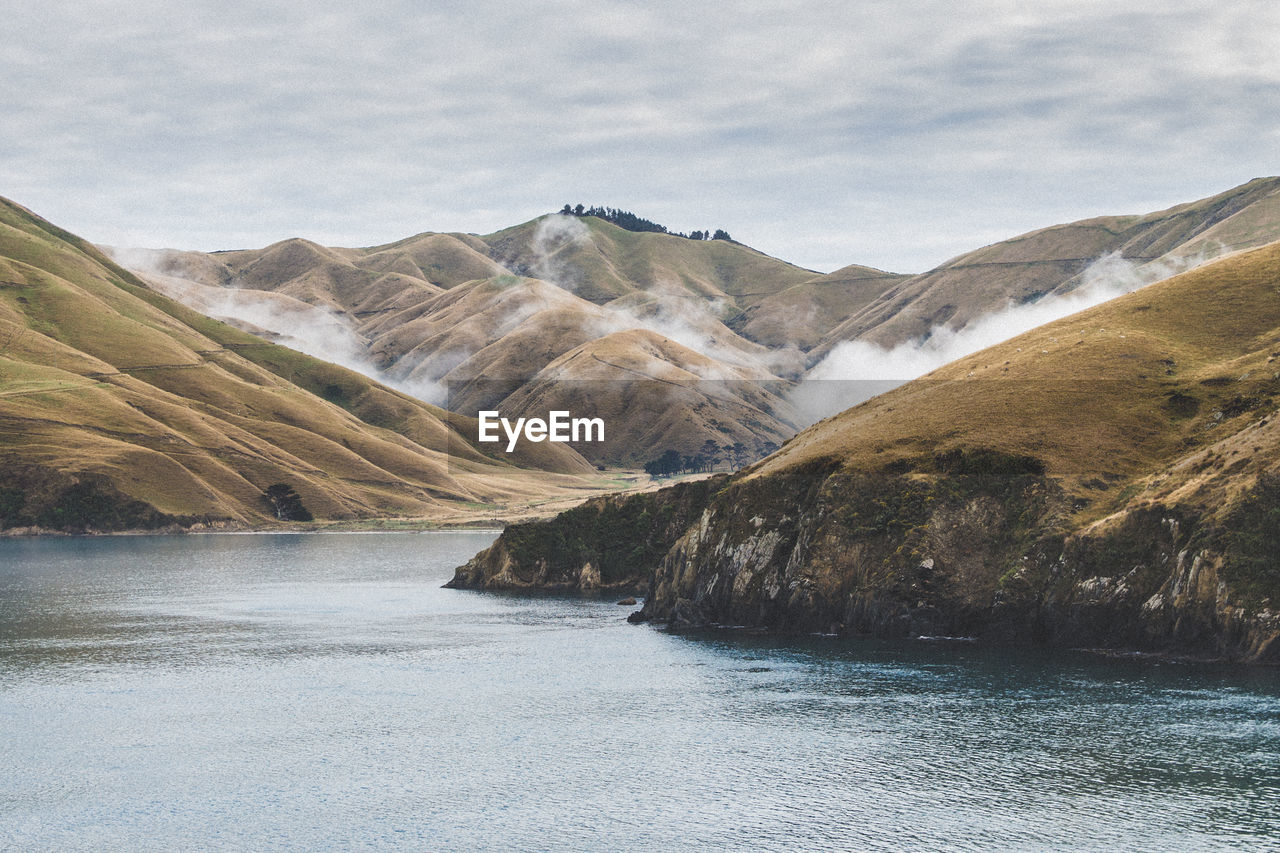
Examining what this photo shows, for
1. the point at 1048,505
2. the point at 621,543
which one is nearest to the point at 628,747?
the point at 1048,505

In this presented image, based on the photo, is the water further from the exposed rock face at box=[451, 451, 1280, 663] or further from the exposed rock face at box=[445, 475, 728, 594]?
the exposed rock face at box=[445, 475, 728, 594]

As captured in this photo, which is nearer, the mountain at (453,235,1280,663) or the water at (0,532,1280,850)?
the water at (0,532,1280,850)

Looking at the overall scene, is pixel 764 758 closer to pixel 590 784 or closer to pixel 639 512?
pixel 590 784

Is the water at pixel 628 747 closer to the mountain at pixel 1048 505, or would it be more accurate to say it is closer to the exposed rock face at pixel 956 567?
the exposed rock face at pixel 956 567

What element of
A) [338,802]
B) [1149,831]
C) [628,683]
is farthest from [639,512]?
[1149,831]

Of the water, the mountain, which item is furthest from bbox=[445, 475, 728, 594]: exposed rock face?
the water

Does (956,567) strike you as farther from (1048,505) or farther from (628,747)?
(628,747)
